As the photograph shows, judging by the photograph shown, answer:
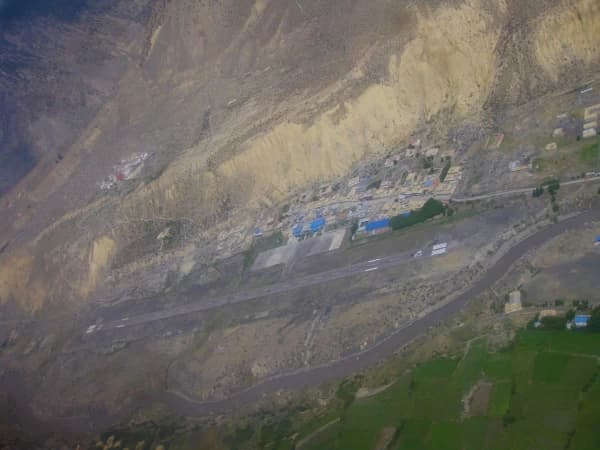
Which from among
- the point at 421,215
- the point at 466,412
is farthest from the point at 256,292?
the point at 466,412

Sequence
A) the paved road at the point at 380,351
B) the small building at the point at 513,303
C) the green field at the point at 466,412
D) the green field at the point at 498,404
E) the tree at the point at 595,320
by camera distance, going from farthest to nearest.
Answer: the paved road at the point at 380,351, the small building at the point at 513,303, the tree at the point at 595,320, the green field at the point at 466,412, the green field at the point at 498,404

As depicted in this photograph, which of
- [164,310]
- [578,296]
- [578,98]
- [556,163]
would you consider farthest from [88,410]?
[578,98]

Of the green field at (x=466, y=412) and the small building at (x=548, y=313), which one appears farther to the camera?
the small building at (x=548, y=313)

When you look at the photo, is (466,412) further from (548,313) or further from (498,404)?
(548,313)

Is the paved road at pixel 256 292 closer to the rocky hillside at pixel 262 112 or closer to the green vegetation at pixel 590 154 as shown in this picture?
the rocky hillside at pixel 262 112

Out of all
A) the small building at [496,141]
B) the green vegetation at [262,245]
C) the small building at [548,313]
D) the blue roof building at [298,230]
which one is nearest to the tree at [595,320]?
the small building at [548,313]

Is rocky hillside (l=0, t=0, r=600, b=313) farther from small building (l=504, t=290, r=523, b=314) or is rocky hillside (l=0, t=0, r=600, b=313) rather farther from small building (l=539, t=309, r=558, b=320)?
small building (l=539, t=309, r=558, b=320)
